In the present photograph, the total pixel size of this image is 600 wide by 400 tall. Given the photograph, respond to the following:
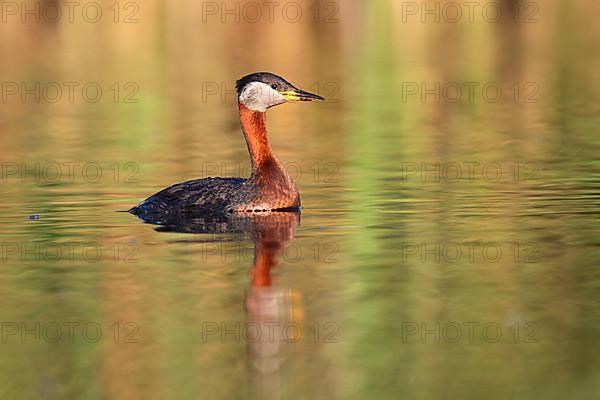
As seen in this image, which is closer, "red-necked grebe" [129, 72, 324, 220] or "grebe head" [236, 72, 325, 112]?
"red-necked grebe" [129, 72, 324, 220]

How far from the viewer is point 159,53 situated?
41375mm

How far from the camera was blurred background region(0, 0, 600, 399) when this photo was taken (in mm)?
9188

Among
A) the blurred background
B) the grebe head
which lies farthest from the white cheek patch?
the blurred background

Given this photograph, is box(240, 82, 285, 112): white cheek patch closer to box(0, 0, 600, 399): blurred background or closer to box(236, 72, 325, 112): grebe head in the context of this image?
box(236, 72, 325, 112): grebe head

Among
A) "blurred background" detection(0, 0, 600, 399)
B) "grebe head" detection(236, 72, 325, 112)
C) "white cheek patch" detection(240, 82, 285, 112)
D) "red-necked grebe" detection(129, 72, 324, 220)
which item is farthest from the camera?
"white cheek patch" detection(240, 82, 285, 112)

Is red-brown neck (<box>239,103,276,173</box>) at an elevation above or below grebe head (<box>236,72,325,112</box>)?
below

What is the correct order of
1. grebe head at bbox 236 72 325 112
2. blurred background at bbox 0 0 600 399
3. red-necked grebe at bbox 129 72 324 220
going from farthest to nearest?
grebe head at bbox 236 72 325 112 → red-necked grebe at bbox 129 72 324 220 → blurred background at bbox 0 0 600 399

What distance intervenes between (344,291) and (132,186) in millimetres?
7660

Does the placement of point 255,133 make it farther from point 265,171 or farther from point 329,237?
point 329,237

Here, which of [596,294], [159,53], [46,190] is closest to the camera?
[596,294]

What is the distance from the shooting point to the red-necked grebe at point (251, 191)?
1603 centimetres

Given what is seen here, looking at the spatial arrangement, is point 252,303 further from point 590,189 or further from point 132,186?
point 132,186

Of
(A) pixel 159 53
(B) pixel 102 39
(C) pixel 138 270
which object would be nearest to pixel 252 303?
(C) pixel 138 270

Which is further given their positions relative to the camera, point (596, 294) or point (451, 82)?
point (451, 82)
